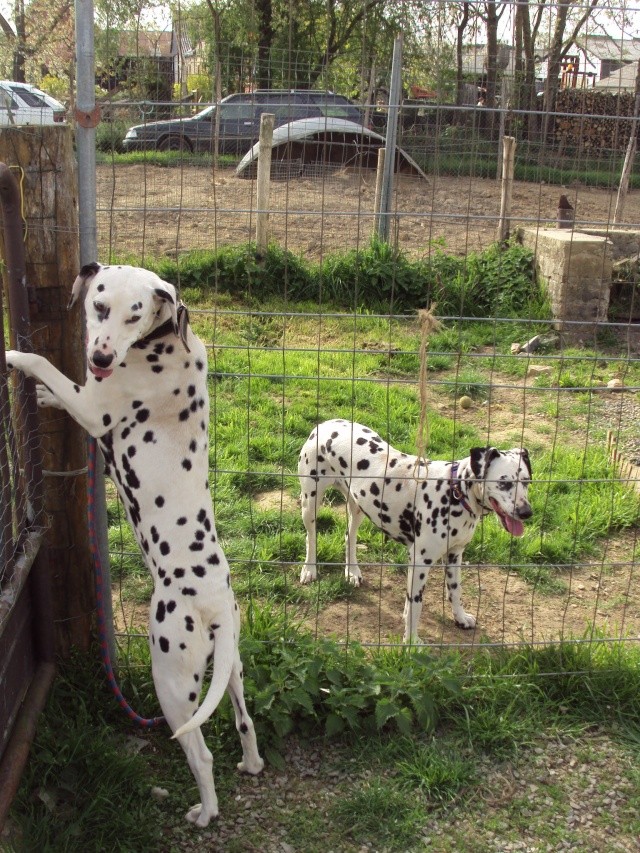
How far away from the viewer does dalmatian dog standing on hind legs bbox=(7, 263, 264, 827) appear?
347cm

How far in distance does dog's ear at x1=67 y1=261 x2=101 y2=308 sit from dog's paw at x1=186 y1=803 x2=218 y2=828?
2.07 m

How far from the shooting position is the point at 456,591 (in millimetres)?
5121

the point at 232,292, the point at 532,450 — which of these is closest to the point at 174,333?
the point at 532,450

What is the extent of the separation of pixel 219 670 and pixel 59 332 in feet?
5.17

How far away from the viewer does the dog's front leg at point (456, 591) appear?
5.09 metres

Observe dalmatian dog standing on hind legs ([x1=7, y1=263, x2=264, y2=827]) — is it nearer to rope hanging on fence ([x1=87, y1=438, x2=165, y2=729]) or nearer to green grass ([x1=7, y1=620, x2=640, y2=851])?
rope hanging on fence ([x1=87, y1=438, x2=165, y2=729])

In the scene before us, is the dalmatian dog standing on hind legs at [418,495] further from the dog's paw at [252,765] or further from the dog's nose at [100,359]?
the dog's nose at [100,359]

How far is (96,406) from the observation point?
359cm

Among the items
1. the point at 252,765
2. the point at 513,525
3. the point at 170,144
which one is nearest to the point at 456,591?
the point at 513,525

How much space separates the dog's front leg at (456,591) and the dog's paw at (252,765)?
1.65 metres

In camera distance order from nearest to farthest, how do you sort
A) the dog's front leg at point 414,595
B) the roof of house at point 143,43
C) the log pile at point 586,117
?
1. the roof of house at point 143,43
2. the log pile at point 586,117
3. the dog's front leg at point 414,595

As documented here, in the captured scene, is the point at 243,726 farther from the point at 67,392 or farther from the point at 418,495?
the point at 418,495

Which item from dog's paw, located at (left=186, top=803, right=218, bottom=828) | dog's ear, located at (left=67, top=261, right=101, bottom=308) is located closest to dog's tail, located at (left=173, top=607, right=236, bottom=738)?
dog's paw, located at (left=186, top=803, right=218, bottom=828)

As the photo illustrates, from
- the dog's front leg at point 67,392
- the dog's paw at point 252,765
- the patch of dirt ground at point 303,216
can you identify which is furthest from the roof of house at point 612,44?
the patch of dirt ground at point 303,216
